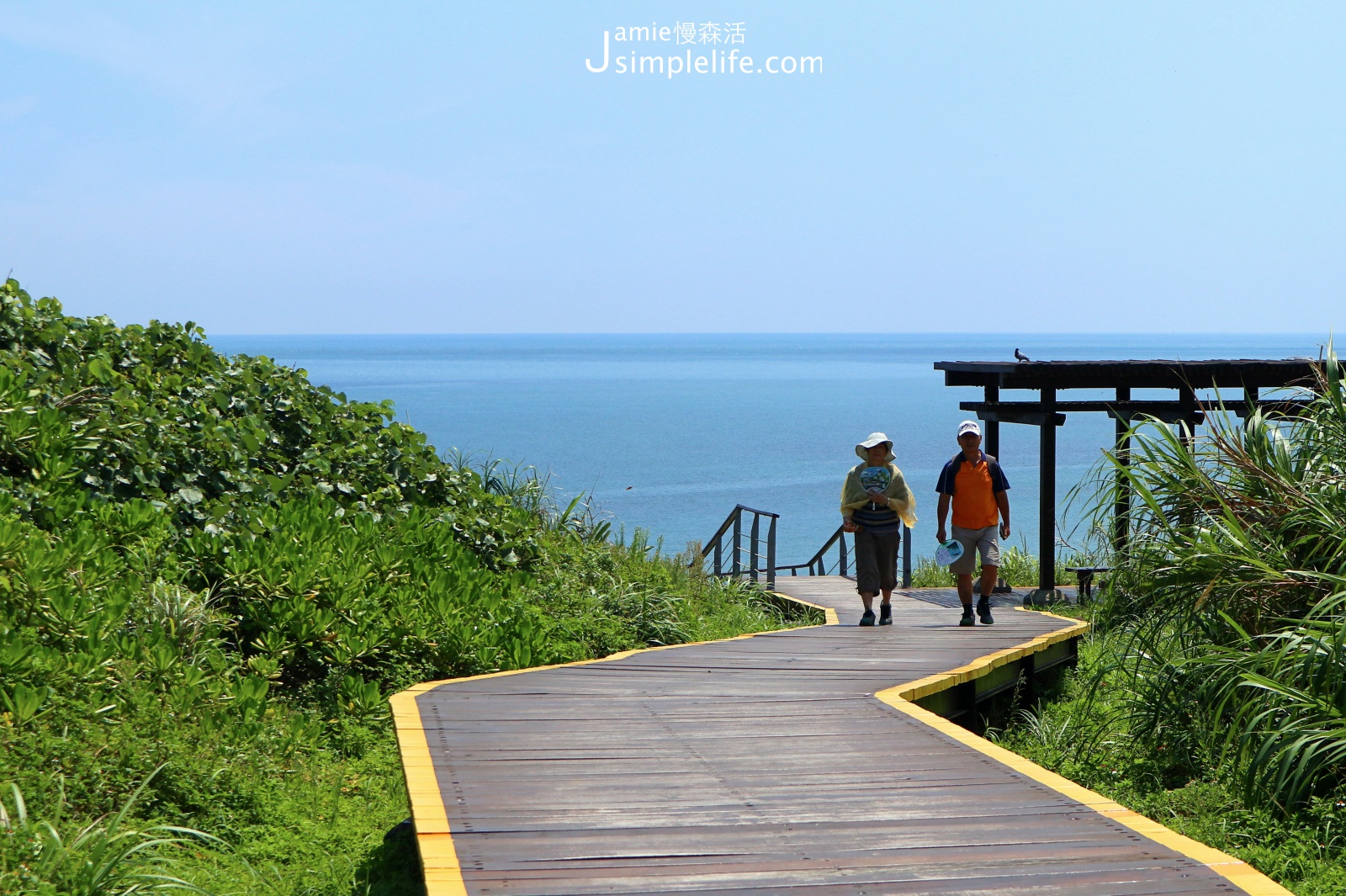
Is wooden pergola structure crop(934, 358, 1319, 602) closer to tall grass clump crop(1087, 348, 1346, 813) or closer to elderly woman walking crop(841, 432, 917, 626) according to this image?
elderly woman walking crop(841, 432, 917, 626)

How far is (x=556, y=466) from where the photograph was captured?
56.7 metres

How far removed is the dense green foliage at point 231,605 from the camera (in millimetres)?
4836

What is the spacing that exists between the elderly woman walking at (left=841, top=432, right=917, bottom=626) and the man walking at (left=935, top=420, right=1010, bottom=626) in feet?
1.16

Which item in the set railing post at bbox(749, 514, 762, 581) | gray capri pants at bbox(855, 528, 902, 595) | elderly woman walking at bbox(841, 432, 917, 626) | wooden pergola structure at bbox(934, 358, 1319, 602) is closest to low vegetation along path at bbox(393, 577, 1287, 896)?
elderly woman walking at bbox(841, 432, 917, 626)

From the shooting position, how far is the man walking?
363 inches

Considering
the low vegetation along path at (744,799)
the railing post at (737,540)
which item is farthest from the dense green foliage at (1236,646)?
the railing post at (737,540)

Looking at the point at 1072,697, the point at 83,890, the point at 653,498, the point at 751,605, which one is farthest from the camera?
the point at 653,498

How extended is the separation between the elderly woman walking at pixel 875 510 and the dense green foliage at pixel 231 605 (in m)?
1.35

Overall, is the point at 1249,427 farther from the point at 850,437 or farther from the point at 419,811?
the point at 850,437

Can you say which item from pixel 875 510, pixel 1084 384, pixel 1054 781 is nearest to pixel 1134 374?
pixel 1084 384

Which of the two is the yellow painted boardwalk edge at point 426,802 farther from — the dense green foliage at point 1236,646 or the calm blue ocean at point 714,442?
the calm blue ocean at point 714,442

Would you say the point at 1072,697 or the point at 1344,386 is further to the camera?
the point at 1072,697

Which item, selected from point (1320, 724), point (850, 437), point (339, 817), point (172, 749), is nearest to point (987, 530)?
A: point (1320, 724)

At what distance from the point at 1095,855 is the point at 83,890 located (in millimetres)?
3271
